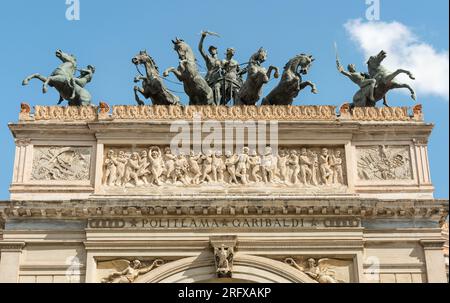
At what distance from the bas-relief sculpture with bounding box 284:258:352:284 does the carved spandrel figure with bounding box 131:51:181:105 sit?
6.11 m

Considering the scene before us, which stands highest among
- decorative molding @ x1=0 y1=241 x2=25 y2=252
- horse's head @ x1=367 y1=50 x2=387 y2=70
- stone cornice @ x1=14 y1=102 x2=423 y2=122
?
horse's head @ x1=367 y1=50 x2=387 y2=70

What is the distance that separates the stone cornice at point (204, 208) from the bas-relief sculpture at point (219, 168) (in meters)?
1.06

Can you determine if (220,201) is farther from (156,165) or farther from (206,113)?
(206,113)

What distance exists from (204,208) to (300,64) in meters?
5.57

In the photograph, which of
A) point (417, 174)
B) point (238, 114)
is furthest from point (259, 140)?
point (417, 174)

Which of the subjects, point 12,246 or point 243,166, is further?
point 243,166

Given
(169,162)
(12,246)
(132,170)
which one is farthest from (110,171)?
(12,246)

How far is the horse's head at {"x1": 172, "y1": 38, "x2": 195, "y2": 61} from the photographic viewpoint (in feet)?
82.4

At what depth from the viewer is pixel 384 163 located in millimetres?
23453

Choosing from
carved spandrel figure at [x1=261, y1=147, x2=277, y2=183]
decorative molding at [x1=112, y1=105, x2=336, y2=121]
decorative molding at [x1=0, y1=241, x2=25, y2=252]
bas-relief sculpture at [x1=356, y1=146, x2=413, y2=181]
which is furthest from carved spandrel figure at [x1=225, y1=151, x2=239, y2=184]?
decorative molding at [x1=0, y1=241, x2=25, y2=252]

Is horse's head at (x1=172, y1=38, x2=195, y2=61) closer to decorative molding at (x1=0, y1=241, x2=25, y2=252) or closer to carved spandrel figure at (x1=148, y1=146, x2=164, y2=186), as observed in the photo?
carved spandrel figure at (x1=148, y1=146, x2=164, y2=186)

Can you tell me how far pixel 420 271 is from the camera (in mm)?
21875
